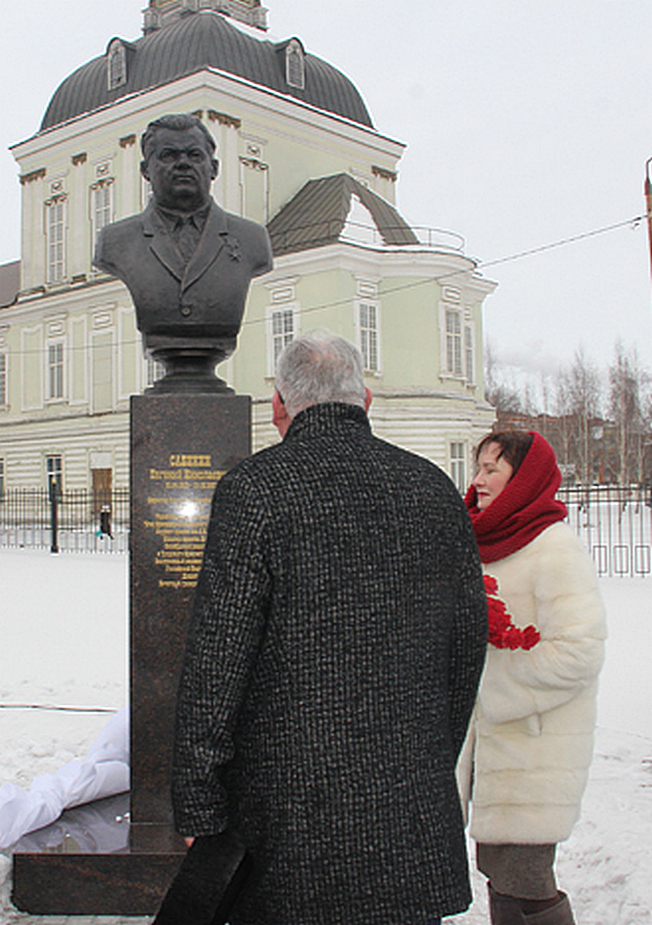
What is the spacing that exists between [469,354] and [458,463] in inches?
167

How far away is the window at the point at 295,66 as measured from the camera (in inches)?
1056

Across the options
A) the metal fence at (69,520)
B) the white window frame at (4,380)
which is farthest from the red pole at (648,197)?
the white window frame at (4,380)

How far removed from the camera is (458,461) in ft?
81.1

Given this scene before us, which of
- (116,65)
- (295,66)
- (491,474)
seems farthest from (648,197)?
(116,65)

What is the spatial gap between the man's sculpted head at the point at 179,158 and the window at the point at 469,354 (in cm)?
2320

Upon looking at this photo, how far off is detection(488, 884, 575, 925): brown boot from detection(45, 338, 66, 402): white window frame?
91.8ft

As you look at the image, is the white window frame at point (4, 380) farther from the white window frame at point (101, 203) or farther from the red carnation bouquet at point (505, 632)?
the red carnation bouquet at point (505, 632)

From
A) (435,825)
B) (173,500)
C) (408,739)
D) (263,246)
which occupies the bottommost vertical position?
(435,825)

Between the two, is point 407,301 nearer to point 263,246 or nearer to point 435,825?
point 263,246

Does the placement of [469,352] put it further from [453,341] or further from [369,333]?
[369,333]

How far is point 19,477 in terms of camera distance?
1184 inches

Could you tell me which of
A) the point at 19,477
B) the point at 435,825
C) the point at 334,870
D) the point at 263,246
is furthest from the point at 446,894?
the point at 19,477

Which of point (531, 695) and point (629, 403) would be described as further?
point (629, 403)

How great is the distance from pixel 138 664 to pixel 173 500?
73cm
